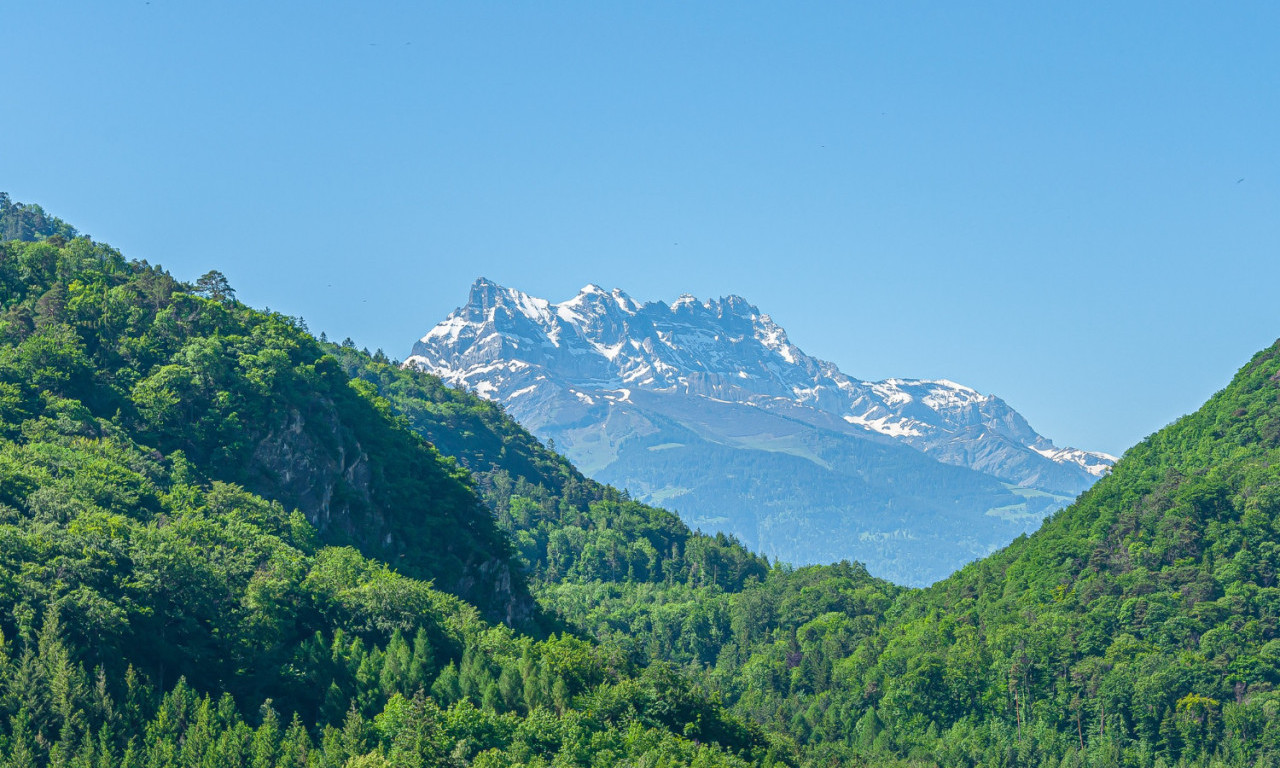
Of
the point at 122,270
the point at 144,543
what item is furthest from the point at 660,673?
the point at 122,270

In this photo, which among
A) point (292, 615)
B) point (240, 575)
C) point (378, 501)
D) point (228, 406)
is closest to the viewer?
point (292, 615)

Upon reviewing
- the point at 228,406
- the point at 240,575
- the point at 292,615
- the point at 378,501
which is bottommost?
the point at 292,615

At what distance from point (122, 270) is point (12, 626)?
287 ft

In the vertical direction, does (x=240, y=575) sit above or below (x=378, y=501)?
below

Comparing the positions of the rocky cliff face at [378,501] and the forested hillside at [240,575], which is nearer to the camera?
the forested hillside at [240,575]

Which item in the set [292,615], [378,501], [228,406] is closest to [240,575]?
[292,615]

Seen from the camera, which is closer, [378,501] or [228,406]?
[228,406]

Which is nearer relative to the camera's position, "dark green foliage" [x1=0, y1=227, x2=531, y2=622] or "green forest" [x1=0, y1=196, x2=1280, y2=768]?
"green forest" [x1=0, y1=196, x2=1280, y2=768]

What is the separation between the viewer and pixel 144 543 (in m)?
108

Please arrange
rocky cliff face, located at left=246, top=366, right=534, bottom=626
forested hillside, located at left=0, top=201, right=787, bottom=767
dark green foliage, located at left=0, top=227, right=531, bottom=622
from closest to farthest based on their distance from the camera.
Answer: forested hillside, located at left=0, top=201, right=787, bottom=767
dark green foliage, located at left=0, top=227, right=531, bottom=622
rocky cliff face, located at left=246, top=366, right=534, bottom=626

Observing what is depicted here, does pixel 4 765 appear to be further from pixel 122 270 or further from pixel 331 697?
pixel 122 270

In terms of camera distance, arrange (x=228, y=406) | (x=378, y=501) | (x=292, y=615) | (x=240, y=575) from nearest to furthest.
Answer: (x=292, y=615) < (x=240, y=575) < (x=228, y=406) < (x=378, y=501)

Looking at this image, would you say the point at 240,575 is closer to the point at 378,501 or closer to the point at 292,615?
the point at 292,615

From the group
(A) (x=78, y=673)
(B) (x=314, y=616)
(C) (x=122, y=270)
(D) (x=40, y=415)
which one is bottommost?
(A) (x=78, y=673)
